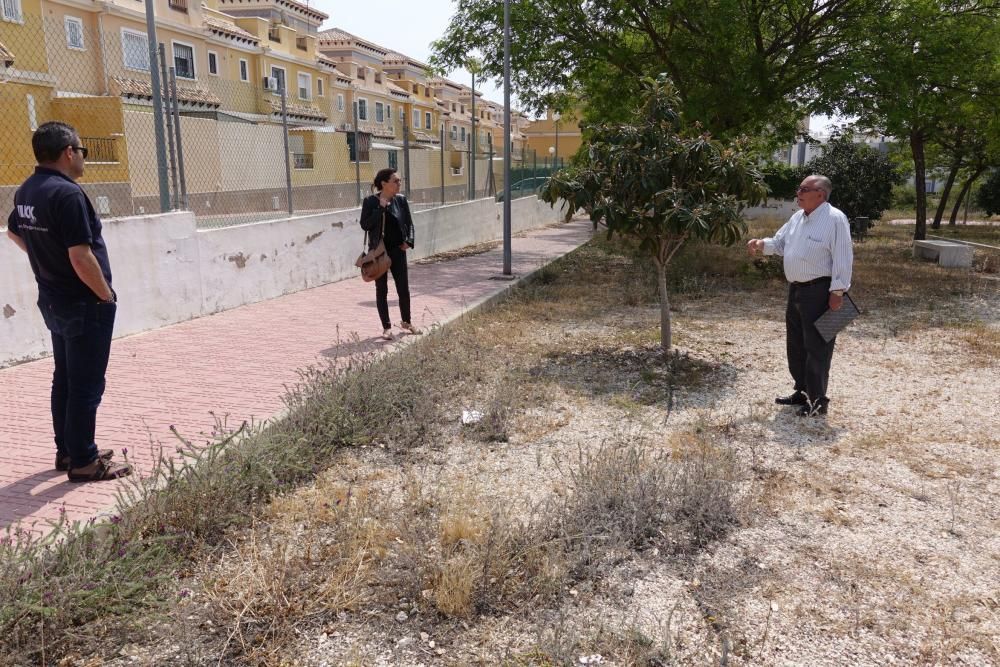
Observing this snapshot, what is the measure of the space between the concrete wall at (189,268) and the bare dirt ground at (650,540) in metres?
3.46

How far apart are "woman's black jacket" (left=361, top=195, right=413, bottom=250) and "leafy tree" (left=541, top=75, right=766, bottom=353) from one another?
4.80ft

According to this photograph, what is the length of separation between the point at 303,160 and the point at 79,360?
939 centimetres

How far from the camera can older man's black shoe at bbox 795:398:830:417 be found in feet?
18.6

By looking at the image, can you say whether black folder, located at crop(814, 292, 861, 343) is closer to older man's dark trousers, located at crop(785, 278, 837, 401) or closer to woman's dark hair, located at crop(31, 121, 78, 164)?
older man's dark trousers, located at crop(785, 278, 837, 401)

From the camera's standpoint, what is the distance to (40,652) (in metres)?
2.77

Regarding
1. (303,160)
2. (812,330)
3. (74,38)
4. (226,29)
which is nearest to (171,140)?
(74,38)

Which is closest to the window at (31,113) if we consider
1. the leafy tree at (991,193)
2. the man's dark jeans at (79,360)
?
the man's dark jeans at (79,360)

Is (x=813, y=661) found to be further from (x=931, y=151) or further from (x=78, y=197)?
(x=931, y=151)

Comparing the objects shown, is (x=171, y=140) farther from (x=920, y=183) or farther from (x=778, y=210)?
(x=778, y=210)

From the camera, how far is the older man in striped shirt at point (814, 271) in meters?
5.41

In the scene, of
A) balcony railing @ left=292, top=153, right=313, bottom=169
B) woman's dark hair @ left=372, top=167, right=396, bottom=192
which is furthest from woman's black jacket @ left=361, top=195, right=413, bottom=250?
balcony railing @ left=292, top=153, right=313, bottom=169

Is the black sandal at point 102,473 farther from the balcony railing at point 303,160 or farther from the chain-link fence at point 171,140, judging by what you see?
the balcony railing at point 303,160

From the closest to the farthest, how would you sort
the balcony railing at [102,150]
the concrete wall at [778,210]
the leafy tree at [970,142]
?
the balcony railing at [102,150] → the leafy tree at [970,142] → the concrete wall at [778,210]

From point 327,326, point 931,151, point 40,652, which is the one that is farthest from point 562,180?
point 931,151
